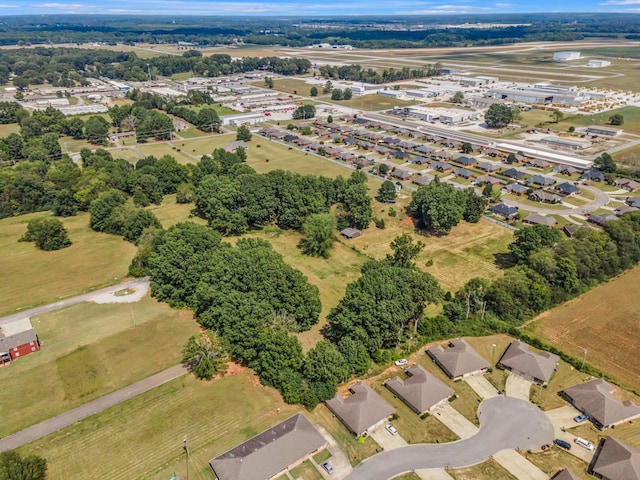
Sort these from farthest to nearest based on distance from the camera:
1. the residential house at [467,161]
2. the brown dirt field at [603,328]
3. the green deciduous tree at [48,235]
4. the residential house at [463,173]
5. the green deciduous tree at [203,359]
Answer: the residential house at [467,161] → the residential house at [463,173] → the green deciduous tree at [48,235] → the brown dirt field at [603,328] → the green deciduous tree at [203,359]

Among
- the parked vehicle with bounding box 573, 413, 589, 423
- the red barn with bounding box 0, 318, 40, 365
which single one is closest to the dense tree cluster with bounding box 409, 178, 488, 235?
the parked vehicle with bounding box 573, 413, 589, 423

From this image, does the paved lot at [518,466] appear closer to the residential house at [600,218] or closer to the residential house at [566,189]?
the residential house at [600,218]

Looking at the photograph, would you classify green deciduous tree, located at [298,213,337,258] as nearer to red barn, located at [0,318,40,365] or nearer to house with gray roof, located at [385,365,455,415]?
house with gray roof, located at [385,365,455,415]

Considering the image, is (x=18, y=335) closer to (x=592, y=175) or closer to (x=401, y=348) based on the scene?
(x=401, y=348)

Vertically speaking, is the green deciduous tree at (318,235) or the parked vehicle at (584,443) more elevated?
the green deciduous tree at (318,235)

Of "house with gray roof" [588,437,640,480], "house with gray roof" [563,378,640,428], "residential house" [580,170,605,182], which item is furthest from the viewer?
"residential house" [580,170,605,182]

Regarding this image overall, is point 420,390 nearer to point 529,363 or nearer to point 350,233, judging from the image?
point 529,363

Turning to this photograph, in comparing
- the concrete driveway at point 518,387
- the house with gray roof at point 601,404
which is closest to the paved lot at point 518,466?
the concrete driveway at point 518,387

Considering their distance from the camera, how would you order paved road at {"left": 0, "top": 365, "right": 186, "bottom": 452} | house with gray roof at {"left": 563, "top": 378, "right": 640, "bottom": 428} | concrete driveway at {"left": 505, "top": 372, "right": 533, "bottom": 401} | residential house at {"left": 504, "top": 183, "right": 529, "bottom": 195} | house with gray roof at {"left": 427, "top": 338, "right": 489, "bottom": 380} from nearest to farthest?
paved road at {"left": 0, "top": 365, "right": 186, "bottom": 452} < house with gray roof at {"left": 563, "top": 378, "right": 640, "bottom": 428} < concrete driveway at {"left": 505, "top": 372, "right": 533, "bottom": 401} < house with gray roof at {"left": 427, "top": 338, "right": 489, "bottom": 380} < residential house at {"left": 504, "top": 183, "right": 529, "bottom": 195}
